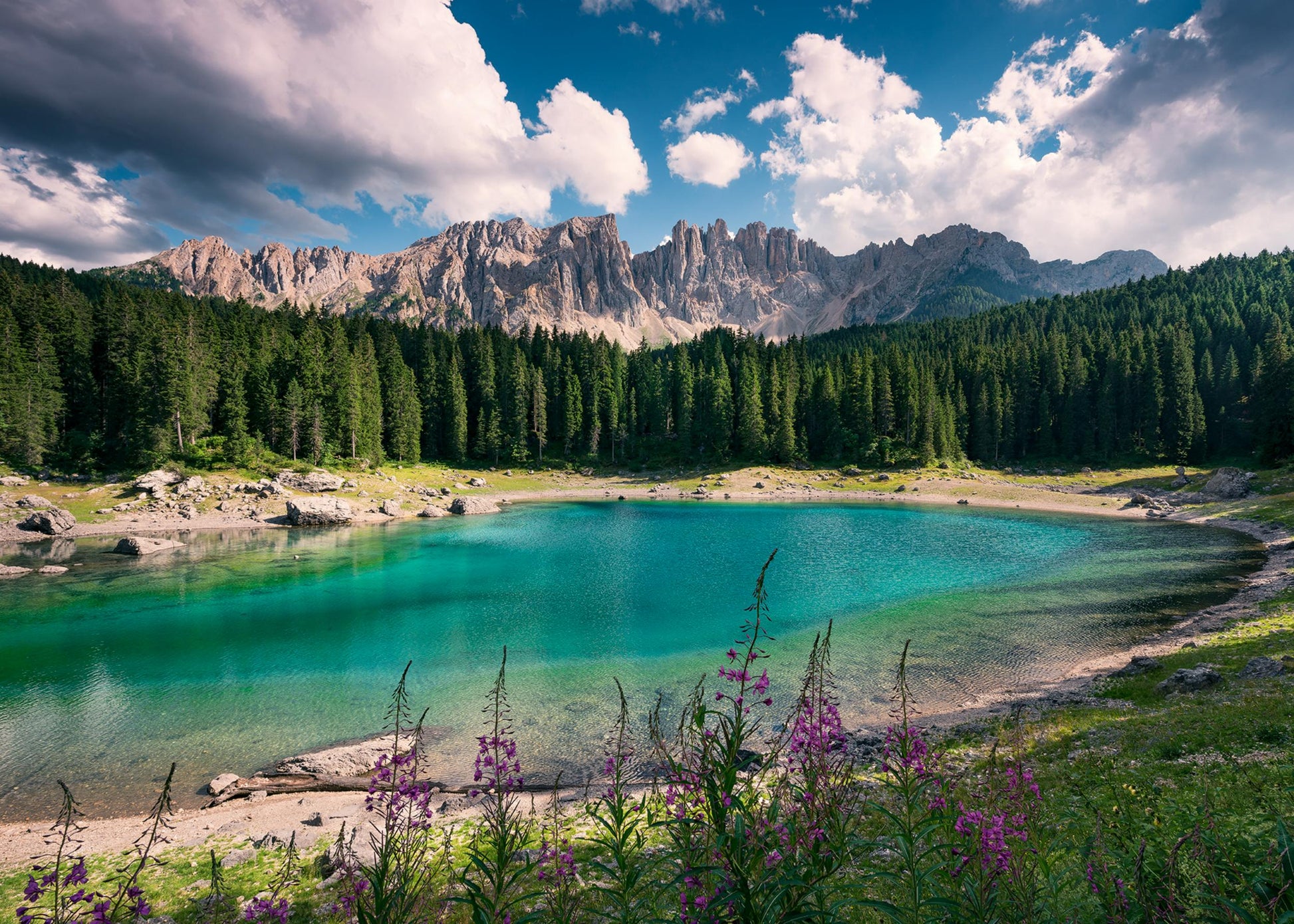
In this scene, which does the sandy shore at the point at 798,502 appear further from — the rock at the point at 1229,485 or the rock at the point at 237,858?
the rock at the point at 1229,485

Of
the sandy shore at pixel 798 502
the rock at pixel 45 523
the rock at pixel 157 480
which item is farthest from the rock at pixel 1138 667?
the rock at pixel 157 480

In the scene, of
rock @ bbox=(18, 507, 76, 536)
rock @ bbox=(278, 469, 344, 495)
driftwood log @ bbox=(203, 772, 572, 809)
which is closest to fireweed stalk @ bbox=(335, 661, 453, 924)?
driftwood log @ bbox=(203, 772, 572, 809)

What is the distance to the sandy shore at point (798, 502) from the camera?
12.3 meters

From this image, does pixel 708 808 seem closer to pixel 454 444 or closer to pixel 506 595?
pixel 506 595

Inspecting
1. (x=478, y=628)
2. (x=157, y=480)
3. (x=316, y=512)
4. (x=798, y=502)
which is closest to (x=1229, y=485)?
(x=798, y=502)

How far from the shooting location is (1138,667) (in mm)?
19031

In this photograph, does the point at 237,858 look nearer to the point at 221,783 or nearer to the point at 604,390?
the point at 221,783

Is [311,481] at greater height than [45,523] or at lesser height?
greater

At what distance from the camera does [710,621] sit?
91.5ft

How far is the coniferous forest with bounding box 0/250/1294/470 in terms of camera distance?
66938 millimetres

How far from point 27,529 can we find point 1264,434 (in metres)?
140

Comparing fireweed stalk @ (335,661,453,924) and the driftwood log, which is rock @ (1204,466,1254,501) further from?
fireweed stalk @ (335,661,453,924)

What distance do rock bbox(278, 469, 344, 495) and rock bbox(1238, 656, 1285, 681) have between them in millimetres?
74053

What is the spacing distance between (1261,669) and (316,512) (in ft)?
218
